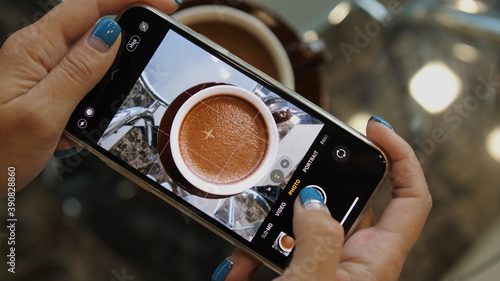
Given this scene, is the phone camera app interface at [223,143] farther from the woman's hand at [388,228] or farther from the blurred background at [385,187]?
the blurred background at [385,187]

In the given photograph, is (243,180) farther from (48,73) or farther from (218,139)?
(48,73)

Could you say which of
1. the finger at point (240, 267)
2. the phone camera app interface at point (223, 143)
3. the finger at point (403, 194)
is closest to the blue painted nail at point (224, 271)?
the finger at point (240, 267)

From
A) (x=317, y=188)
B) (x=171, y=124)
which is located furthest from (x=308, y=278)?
(x=171, y=124)

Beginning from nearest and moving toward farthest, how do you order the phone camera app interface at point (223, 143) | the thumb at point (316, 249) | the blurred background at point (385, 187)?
1. the thumb at point (316, 249)
2. the phone camera app interface at point (223, 143)
3. the blurred background at point (385, 187)

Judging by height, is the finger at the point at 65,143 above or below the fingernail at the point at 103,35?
below

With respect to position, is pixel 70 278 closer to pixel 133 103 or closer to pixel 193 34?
pixel 133 103

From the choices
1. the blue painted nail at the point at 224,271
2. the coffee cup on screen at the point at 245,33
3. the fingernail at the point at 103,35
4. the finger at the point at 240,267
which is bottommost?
the blue painted nail at the point at 224,271
